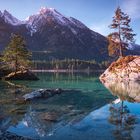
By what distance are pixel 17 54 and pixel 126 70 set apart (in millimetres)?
27858

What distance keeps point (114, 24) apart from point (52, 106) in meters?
52.2

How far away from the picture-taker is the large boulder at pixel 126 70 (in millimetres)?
57188

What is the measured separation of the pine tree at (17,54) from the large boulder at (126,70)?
2187 cm

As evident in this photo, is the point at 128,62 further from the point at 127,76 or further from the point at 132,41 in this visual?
the point at 132,41

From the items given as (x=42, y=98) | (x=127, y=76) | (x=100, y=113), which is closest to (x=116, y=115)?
(x=100, y=113)

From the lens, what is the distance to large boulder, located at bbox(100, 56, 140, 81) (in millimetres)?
57188

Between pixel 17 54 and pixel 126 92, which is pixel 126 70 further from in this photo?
pixel 17 54

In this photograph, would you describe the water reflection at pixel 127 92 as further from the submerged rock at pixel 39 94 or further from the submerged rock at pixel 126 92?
the submerged rock at pixel 39 94

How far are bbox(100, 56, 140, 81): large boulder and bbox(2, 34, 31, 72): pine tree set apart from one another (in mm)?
21867

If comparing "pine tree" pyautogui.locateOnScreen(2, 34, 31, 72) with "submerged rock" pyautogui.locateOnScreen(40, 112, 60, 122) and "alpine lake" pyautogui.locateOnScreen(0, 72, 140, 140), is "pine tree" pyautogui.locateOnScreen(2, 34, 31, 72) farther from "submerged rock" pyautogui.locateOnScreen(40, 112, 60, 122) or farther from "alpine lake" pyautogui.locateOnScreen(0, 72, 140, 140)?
"submerged rock" pyautogui.locateOnScreen(40, 112, 60, 122)

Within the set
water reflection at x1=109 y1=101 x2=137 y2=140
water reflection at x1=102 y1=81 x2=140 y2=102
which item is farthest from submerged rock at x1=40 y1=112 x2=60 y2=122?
water reflection at x1=102 y1=81 x2=140 y2=102

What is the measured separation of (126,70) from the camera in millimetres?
58625

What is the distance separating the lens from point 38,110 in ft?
68.6

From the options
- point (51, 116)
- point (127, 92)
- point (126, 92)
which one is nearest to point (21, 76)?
point (126, 92)
